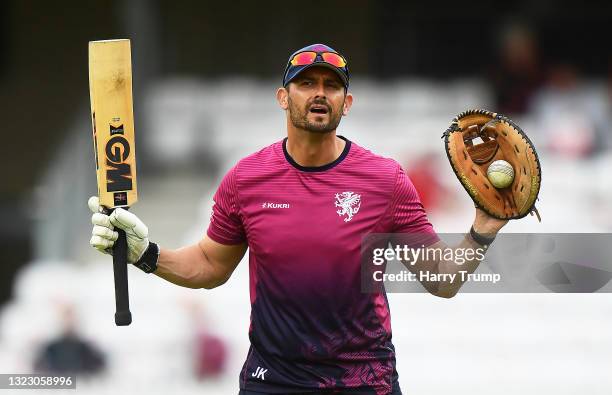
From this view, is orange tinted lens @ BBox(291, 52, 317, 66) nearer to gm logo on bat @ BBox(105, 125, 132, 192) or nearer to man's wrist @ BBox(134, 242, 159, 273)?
gm logo on bat @ BBox(105, 125, 132, 192)

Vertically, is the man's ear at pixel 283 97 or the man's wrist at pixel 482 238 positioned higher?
the man's ear at pixel 283 97

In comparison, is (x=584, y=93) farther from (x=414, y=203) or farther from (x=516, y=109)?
(x=414, y=203)

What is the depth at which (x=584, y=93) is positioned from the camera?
1132 cm

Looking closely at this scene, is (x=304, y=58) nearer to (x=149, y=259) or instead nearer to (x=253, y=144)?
(x=149, y=259)

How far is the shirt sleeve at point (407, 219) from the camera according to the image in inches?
172

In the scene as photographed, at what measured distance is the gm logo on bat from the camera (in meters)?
4.46

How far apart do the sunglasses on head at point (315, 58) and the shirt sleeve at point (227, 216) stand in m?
0.48

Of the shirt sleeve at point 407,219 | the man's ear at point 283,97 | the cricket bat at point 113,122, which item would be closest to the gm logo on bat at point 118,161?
the cricket bat at point 113,122

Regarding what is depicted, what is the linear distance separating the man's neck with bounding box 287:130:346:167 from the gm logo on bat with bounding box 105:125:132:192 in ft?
2.02

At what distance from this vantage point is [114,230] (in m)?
4.38

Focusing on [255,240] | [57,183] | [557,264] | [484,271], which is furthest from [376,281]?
[57,183]

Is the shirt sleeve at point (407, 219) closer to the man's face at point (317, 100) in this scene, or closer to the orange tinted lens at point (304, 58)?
the man's face at point (317, 100)

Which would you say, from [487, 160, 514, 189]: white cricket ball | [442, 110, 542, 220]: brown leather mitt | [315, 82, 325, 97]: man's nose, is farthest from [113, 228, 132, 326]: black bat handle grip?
[487, 160, 514, 189]: white cricket ball

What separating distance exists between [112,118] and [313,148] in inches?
29.6
